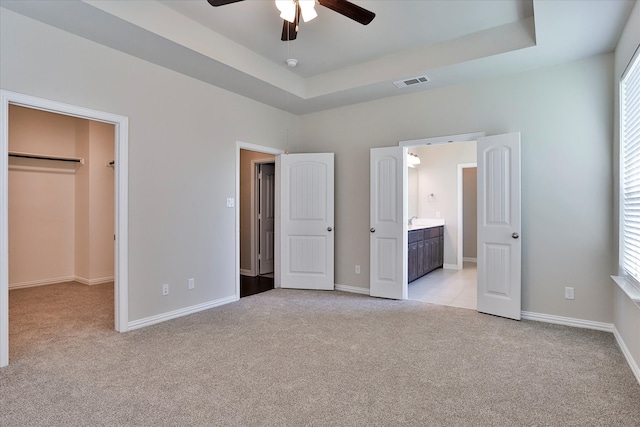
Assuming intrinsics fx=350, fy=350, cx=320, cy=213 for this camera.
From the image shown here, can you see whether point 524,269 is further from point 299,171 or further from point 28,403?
point 28,403

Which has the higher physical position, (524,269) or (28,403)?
(524,269)

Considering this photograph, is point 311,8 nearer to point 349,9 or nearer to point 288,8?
point 288,8

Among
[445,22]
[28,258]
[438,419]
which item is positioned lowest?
[438,419]

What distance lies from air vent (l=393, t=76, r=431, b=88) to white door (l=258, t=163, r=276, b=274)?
112 inches

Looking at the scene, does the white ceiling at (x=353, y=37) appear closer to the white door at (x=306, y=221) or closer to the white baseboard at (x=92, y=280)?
the white door at (x=306, y=221)

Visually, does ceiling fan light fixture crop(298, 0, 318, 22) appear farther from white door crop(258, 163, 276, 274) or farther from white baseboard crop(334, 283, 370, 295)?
white door crop(258, 163, 276, 274)

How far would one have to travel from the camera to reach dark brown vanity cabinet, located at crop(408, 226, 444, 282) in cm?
552

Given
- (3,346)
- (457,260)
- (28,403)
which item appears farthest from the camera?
(457,260)

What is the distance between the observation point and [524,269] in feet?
12.4

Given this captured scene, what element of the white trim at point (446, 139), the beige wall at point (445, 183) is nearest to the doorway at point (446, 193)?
the beige wall at point (445, 183)

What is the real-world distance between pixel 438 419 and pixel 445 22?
329cm

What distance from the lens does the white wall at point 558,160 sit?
3379mm

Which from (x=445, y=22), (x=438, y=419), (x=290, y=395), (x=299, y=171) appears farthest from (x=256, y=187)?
(x=438, y=419)

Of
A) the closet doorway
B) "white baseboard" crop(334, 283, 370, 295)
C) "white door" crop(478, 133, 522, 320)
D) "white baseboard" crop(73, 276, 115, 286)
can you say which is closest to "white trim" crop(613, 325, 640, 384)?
"white door" crop(478, 133, 522, 320)
